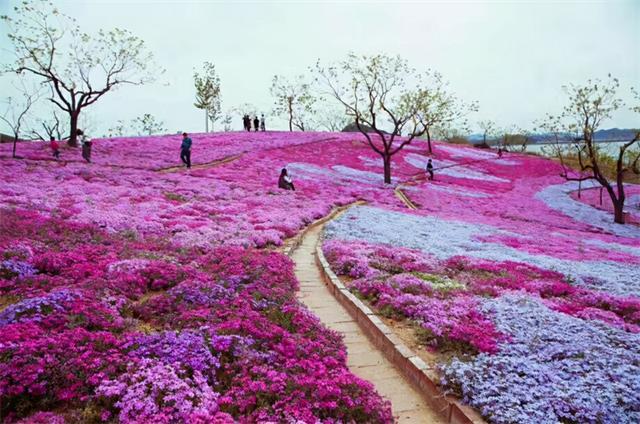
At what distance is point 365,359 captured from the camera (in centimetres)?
770

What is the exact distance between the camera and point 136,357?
6254 mm

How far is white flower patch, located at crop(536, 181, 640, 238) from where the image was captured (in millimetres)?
31000

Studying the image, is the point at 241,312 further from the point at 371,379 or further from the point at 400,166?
the point at 400,166

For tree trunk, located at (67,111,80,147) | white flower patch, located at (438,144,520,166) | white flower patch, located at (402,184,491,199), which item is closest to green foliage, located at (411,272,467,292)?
white flower patch, located at (402,184,491,199)

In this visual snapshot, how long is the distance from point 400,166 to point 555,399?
4773cm

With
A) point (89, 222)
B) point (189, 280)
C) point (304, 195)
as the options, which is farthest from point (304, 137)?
point (189, 280)

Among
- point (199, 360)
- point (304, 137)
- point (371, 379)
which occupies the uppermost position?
point (304, 137)

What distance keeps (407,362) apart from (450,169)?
166 ft

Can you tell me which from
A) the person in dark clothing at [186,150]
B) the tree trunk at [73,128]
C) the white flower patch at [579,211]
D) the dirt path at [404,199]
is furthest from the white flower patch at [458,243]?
the tree trunk at [73,128]

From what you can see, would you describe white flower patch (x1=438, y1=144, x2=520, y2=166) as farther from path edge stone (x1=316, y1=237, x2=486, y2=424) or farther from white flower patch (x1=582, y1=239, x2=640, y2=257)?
path edge stone (x1=316, y1=237, x2=486, y2=424)

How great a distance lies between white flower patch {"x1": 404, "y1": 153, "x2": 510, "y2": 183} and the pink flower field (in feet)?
91.1

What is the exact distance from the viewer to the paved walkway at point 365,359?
6234 mm

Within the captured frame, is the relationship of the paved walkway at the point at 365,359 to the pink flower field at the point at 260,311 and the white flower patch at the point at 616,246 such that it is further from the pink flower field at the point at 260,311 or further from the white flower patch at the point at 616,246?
the white flower patch at the point at 616,246

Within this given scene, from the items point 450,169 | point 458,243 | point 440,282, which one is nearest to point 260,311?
point 440,282
